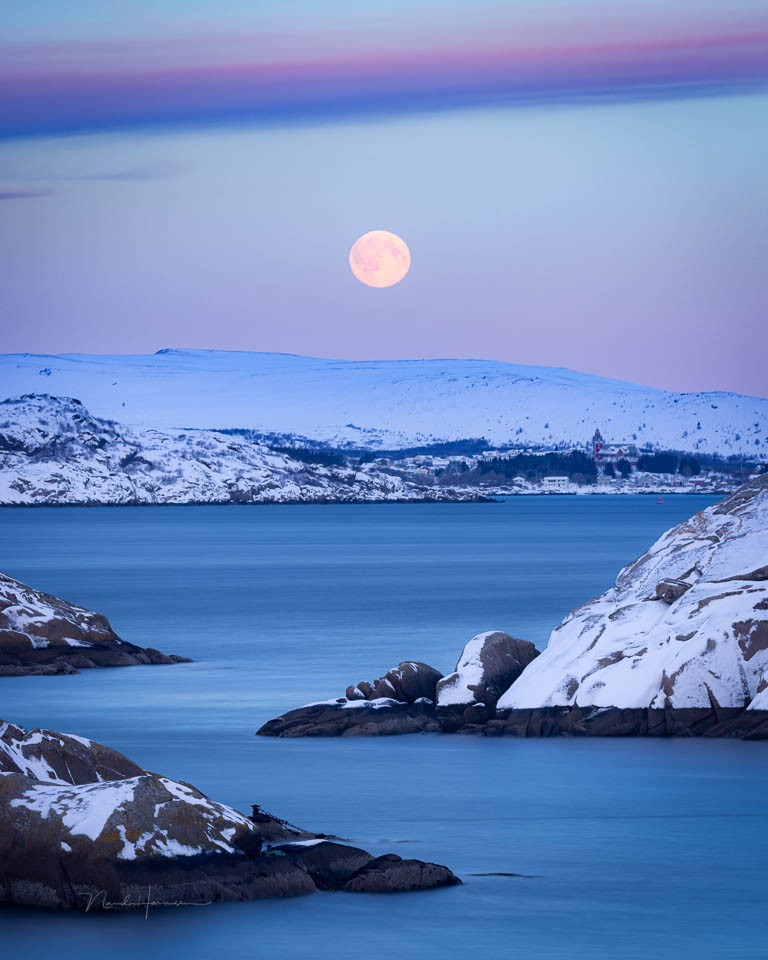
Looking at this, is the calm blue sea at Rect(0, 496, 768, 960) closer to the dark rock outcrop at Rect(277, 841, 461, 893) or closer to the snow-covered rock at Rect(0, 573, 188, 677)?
the dark rock outcrop at Rect(277, 841, 461, 893)

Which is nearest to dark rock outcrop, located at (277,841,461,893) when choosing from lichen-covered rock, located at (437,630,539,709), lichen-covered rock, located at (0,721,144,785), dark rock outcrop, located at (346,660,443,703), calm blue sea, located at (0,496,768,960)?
calm blue sea, located at (0,496,768,960)

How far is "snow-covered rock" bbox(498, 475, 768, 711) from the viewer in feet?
72.9

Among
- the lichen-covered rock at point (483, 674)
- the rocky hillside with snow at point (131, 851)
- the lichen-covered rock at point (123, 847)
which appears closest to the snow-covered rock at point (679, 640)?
the lichen-covered rock at point (483, 674)

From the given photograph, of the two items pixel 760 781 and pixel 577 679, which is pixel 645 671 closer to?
→ pixel 577 679

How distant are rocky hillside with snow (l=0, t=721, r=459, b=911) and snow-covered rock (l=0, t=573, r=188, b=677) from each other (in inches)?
768

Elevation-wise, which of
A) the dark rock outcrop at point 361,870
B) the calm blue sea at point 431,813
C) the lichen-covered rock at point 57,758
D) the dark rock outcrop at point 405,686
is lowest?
the calm blue sea at point 431,813

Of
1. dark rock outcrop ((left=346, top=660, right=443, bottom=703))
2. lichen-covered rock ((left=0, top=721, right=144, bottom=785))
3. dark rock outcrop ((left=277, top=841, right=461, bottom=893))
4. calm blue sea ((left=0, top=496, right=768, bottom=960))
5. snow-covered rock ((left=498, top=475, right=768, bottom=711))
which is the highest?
snow-covered rock ((left=498, top=475, right=768, bottom=711))

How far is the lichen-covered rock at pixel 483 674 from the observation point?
963 inches

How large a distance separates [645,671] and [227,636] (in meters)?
24.4

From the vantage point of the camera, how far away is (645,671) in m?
22.5

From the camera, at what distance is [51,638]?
34094mm

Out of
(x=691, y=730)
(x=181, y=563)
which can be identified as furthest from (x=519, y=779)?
(x=181, y=563)

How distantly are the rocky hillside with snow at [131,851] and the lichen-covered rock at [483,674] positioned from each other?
36.4 feet

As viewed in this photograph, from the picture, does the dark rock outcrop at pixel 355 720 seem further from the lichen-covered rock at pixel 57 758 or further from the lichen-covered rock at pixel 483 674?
the lichen-covered rock at pixel 57 758
